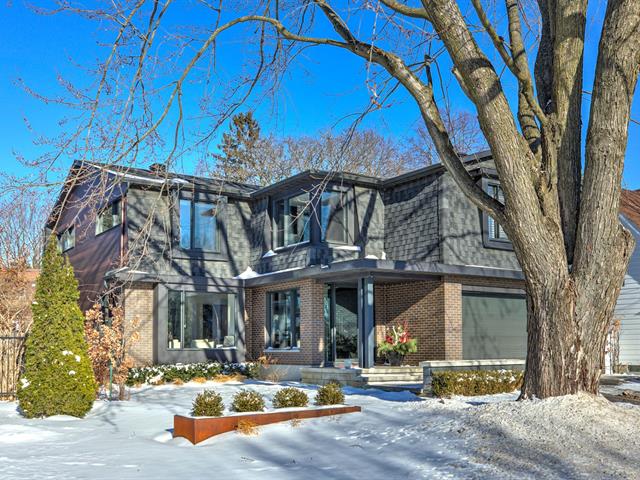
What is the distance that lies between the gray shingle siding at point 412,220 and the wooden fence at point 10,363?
10.6 m

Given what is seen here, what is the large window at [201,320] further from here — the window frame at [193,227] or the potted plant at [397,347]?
the potted plant at [397,347]

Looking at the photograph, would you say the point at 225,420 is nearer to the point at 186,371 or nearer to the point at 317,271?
the point at 317,271

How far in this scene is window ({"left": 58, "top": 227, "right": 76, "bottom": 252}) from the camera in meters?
26.4

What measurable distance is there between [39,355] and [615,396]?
984 cm

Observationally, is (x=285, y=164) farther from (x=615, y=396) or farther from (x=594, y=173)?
(x=594, y=173)

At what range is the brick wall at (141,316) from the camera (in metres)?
20.0

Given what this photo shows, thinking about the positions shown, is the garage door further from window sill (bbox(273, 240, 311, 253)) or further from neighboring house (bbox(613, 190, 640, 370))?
window sill (bbox(273, 240, 311, 253))

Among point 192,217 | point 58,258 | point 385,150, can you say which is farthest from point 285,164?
point 58,258

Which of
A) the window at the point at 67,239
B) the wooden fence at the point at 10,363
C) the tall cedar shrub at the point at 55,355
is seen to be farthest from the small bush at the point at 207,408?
the window at the point at 67,239

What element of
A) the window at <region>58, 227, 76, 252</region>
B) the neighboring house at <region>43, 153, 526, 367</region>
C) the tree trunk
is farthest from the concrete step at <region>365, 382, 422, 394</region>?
the window at <region>58, 227, 76, 252</region>

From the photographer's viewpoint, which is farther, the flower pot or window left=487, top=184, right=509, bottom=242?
window left=487, top=184, right=509, bottom=242

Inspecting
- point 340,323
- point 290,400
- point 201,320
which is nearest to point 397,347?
point 340,323

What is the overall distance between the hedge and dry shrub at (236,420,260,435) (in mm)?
9105

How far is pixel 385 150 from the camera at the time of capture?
127 feet
